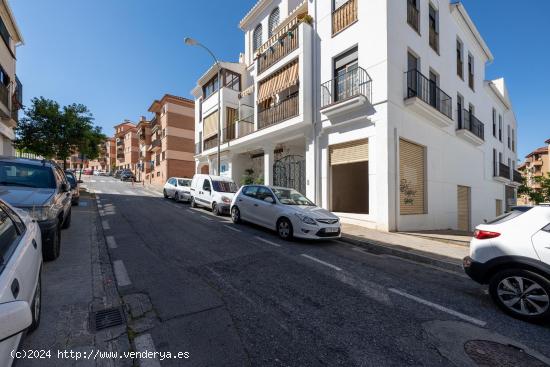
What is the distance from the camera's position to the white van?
11.9 metres

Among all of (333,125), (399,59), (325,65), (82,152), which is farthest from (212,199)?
(82,152)

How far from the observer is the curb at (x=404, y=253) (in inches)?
234

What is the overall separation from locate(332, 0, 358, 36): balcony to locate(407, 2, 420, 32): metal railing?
238 cm

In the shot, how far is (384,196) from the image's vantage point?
9.91 m

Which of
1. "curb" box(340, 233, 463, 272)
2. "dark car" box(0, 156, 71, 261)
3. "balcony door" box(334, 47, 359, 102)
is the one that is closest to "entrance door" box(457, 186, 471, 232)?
"balcony door" box(334, 47, 359, 102)

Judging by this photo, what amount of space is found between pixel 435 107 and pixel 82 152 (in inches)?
880

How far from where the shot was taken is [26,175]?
5586 millimetres

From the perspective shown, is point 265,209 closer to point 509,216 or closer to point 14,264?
point 509,216

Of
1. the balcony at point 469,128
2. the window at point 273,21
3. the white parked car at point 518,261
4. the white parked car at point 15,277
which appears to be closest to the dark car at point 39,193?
the white parked car at point 15,277

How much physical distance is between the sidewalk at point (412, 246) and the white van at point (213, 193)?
538cm

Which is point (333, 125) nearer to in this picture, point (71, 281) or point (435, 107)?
point (435, 107)

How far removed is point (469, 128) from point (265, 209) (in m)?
14.1

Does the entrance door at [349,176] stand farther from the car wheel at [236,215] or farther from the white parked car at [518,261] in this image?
Result: the white parked car at [518,261]

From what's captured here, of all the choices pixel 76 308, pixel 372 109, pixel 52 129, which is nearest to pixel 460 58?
pixel 372 109
